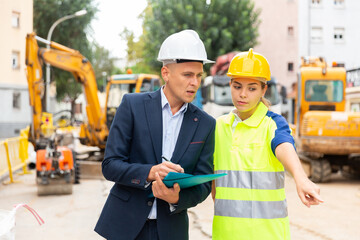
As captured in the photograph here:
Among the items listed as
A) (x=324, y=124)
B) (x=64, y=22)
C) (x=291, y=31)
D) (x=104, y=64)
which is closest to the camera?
(x=324, y=124)

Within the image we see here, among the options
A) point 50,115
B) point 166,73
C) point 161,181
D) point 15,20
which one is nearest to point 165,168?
point 161,181

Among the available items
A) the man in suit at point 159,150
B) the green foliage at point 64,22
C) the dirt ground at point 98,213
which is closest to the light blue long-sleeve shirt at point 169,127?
the man in suit at point 159,150

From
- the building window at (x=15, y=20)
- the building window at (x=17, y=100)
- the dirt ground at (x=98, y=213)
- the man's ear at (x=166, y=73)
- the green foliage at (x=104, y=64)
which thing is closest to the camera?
the man's ear at (x=166, y=73)

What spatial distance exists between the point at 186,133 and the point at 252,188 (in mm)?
491

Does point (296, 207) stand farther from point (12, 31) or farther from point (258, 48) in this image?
point (258, 48)

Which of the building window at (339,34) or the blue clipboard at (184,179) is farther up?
the building window at (339,34)

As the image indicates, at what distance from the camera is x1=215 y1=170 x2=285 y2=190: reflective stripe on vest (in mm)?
2838

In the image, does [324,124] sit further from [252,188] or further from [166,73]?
[166,73]

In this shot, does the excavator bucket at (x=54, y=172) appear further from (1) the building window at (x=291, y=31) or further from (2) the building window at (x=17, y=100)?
(1) the building window at (x=291, y=31)

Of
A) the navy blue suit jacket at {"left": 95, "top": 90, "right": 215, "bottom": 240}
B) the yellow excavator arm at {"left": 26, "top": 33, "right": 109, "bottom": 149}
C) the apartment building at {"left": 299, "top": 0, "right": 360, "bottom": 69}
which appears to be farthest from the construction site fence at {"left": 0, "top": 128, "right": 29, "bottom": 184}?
the apartment building at {"left": 299, "top": 0, "right": 360, "bottom": 69}

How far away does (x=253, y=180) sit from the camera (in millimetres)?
2852

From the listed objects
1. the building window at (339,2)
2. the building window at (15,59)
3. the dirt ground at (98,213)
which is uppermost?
the building window at (339,2)

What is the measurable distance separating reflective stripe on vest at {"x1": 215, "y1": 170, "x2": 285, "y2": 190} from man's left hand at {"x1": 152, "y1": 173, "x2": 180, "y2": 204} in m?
0.49

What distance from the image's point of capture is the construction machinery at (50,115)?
1063cm
